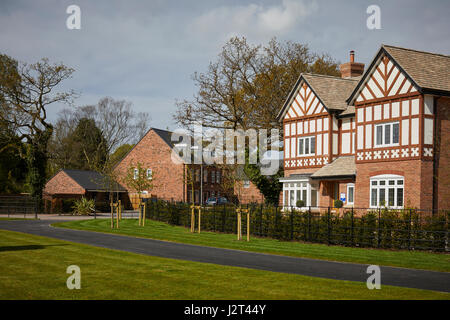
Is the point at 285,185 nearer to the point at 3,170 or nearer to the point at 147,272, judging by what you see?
the point at 147,272

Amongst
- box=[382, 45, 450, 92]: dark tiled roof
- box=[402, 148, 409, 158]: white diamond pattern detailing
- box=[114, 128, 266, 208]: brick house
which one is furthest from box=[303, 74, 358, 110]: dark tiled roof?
box=[114, 128, 266, 208]: brick house

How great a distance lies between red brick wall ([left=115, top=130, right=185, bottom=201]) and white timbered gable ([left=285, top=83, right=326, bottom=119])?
26.8m

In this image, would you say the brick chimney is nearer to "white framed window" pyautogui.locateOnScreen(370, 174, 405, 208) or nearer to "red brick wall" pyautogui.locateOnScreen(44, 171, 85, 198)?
"white framed window" pyautogui.locateOnScreen(370, 174, 405, 208)

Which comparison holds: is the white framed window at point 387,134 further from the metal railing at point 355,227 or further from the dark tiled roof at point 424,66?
the metal railing at point 355,227

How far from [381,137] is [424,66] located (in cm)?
468

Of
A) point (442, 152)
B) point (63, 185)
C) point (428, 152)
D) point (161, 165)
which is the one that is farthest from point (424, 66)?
point (63, 185)

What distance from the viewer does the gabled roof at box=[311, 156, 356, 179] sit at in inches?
1227

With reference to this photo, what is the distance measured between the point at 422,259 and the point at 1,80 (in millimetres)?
45998

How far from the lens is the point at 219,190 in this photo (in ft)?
227

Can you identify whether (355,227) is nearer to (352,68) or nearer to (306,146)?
(306,146)

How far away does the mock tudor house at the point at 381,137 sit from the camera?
1057 inches

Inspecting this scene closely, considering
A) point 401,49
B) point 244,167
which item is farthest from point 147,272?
point 244,167

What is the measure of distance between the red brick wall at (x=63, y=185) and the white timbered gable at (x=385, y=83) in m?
40.6

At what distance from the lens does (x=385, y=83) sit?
28.8 meters
